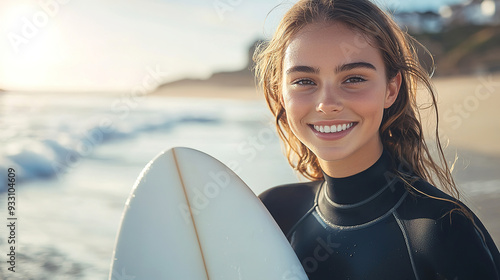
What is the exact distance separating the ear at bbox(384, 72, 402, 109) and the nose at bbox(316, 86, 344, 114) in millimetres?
240

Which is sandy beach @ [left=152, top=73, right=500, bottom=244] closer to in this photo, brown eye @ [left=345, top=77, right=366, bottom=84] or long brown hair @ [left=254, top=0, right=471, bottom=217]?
long brown hair @ [left=254, top=0, right=471, bottom=217]

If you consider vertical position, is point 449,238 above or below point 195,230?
below

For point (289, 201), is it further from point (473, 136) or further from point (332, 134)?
point (473, 136)

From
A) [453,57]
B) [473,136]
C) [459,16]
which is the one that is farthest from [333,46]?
[459,16]

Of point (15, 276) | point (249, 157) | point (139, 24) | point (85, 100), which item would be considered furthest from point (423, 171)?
point (139, 24)

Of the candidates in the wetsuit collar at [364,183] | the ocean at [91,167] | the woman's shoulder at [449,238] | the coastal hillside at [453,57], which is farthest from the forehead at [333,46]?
the coastal hillside at [453,57]

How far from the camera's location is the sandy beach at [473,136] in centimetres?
462

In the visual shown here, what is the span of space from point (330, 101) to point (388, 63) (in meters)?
0.28

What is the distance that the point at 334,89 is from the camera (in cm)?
161

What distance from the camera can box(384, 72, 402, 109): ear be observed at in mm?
1751

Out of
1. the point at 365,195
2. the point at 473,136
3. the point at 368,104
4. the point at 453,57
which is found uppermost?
the point at 453,57

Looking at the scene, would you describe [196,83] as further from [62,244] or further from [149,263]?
[149,263]

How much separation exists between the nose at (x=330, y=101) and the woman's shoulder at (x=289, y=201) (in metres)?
0.49

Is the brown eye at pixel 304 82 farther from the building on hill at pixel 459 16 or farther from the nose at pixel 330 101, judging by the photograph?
the building on hill at pixel 459 16
